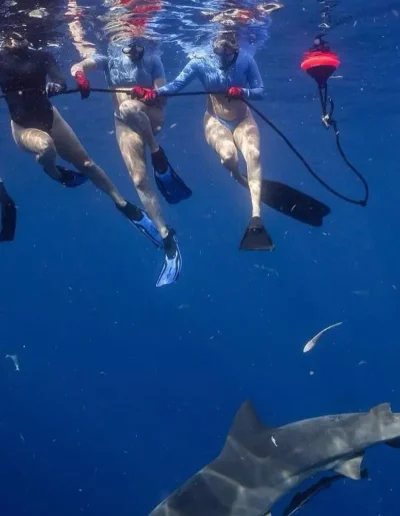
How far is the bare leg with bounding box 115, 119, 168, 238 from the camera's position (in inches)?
421

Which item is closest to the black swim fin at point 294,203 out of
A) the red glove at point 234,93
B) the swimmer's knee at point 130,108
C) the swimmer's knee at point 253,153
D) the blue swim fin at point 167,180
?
the swimmer's knee at point 253,153

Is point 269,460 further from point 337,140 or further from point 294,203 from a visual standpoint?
point 337,140

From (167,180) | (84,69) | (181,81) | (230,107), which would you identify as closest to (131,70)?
(84,69)

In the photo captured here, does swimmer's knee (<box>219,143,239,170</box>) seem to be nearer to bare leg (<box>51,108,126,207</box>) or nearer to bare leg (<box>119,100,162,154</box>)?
bare leg (<box>119,100,162,154</box>)

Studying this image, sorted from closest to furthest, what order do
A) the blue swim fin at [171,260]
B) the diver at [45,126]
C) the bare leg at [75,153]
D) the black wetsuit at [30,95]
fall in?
the diver at [45,126], the black wetsuit at [30,95], the bare leg at [75,153], the blue swim fin at [171,260]

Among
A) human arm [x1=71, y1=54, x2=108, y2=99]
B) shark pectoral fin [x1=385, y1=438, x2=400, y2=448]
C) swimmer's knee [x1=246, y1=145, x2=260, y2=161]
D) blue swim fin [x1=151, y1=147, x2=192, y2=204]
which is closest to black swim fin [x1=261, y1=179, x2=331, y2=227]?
swimmer's knee [x1=246, y1=145, x2=260, y2=161]

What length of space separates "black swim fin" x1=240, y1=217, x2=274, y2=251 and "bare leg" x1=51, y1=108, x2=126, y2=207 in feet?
9.35

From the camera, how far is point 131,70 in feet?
39.2

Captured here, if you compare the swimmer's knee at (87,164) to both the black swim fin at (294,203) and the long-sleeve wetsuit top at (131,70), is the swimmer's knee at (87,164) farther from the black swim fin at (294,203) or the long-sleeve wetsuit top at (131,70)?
the black swim fin at (294,203)

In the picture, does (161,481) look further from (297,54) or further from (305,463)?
(297,54)

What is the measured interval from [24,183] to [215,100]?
30.3 meters

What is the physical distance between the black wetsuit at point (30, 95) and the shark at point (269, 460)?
6.28 m

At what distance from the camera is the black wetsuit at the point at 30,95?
31.3 ft

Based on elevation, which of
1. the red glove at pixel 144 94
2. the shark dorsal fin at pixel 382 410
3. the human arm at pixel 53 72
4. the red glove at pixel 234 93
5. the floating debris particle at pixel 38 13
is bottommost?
the shark dorsal fin at pixel 382 410
